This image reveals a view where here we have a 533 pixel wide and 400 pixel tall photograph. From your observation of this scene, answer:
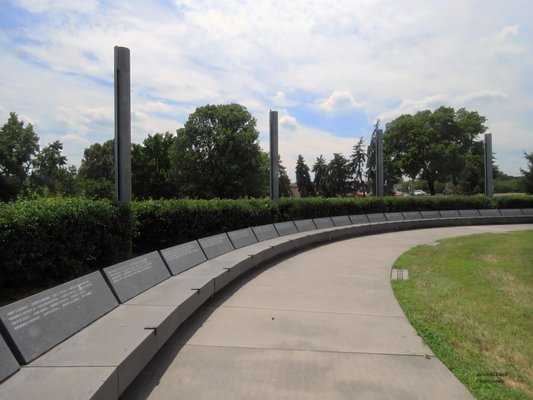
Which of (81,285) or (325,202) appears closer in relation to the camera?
(81,285)

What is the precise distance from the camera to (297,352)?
15.3ft

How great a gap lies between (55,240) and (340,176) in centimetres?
6074

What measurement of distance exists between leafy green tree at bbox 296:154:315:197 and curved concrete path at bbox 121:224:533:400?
211 feet

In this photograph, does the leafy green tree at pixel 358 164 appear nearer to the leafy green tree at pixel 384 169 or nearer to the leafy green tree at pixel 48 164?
the leafy green tree at pixel 384 169

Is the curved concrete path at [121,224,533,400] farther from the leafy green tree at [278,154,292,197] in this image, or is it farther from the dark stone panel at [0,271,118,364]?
the leafy green tree at [278,154,292,197]

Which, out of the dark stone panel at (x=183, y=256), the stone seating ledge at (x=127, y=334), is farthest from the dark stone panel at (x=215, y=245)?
the dark stone panel at (x=183, y=256)

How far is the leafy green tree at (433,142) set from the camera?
46281 millimetres

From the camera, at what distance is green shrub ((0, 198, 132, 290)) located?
243 inches

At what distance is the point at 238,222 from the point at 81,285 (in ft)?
31.7

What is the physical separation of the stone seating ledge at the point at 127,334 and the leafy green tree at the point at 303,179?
6152 cm

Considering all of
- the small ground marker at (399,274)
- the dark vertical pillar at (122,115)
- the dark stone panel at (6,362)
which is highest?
the dark vertical pillar at (122,115)

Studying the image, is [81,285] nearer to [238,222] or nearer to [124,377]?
[124,377]

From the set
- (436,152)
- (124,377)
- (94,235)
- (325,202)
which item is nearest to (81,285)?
(124,377)

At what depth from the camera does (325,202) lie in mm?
20734
